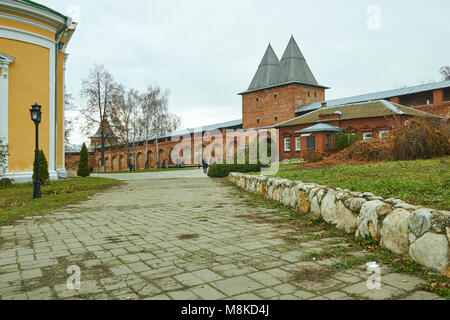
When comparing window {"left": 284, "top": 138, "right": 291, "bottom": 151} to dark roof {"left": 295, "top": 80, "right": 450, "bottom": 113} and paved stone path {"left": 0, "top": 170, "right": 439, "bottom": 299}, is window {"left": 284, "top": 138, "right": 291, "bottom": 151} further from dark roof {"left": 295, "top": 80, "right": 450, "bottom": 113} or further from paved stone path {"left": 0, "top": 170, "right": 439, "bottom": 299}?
paved stone path {"left": 0, "top": 170, "right": 439, "bottom": 299}

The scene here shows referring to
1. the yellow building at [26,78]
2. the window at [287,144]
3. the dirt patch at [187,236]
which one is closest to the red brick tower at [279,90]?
the window at [287,144]

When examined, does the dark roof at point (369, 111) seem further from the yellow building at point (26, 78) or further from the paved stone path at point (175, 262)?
the paved stone path at point (175, 262)

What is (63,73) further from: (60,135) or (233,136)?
(233,136)

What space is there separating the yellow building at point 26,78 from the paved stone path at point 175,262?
11146 mm

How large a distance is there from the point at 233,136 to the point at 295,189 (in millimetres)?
34013

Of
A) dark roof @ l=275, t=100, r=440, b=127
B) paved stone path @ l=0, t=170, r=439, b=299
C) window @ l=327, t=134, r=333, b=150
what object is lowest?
paved stone path @ l=0, t=170, r=439, b=299

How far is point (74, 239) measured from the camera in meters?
4.51

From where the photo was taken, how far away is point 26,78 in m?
15.5

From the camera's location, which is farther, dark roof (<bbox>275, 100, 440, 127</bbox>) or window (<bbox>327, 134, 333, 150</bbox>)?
window (<bbox>327, 134, 333, 150</bbox>)

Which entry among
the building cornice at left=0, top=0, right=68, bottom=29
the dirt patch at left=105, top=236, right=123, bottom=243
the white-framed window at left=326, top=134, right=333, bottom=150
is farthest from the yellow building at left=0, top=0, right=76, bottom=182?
the white-framed window at left=326, top=134, right=333, bottom=150

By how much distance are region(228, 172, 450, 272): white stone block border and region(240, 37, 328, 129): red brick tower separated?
39660 mm

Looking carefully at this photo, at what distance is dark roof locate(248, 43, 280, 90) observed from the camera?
47.7 meters
